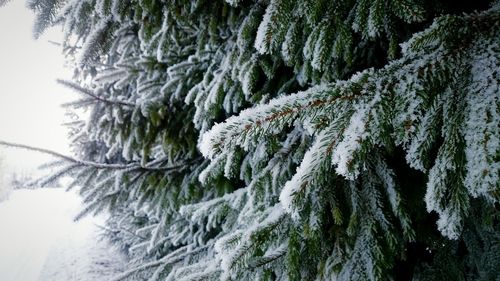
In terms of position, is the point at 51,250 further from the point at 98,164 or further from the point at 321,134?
the point at 321,134

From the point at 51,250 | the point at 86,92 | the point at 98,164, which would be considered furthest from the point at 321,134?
the point at 51,250

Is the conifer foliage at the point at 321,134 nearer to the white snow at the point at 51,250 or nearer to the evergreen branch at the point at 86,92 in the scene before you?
the evergreen branch at the point at 86,92

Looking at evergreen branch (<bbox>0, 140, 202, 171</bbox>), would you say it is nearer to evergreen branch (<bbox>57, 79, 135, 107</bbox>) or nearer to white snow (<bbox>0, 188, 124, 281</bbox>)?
evergreen branch (<bbox>57, 79, 135, 107</bbox>)

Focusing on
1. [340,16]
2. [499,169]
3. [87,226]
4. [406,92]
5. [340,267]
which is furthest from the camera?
[87,226]

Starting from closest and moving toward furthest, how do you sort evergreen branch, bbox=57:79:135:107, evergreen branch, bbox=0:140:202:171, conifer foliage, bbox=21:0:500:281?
conifer foliage, bbox=21:0:500:281 → evergreen branch, bbox=0:140:202:171 → evergreen branch, bbox=57:79:135:107

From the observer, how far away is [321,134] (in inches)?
34.3

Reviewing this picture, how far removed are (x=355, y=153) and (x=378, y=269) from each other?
0.64m

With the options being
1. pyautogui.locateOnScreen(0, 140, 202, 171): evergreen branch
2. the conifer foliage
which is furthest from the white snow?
the conifer foliage

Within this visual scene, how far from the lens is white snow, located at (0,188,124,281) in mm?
9891

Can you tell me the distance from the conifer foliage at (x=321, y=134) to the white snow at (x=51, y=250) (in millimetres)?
2229

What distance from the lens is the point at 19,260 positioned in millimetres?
13242

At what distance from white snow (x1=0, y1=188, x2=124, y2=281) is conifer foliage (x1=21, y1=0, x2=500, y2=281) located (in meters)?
2.23

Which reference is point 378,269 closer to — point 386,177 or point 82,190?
point 386,177

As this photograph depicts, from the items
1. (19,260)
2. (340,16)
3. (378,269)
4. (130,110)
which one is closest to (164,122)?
(130,110)
